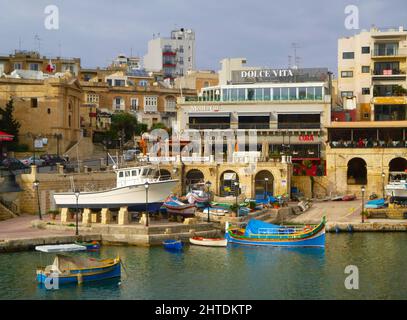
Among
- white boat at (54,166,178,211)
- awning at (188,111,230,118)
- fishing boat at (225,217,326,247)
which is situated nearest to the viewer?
fishing boat at (225,217,326,247)

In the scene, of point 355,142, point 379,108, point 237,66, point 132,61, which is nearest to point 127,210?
point 355,142

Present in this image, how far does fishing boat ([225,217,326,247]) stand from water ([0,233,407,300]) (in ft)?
3.14

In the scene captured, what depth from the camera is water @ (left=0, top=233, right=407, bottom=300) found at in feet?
127

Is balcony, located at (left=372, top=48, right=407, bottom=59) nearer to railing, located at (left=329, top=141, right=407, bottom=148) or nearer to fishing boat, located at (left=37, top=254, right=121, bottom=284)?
railing, located at (left=329, top=141, right=407, bottom=148)

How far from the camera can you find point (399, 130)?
76.2 metres

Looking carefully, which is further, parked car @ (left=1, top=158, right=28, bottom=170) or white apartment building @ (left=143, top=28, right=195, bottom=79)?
white apartment building @ (left=143, top=28, right=195, bottom=79)

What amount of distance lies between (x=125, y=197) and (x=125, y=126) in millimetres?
47223

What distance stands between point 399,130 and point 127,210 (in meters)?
32.7

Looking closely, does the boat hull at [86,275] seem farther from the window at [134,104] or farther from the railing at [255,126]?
the window at [134,104]

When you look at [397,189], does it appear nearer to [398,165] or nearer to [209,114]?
[398,165]

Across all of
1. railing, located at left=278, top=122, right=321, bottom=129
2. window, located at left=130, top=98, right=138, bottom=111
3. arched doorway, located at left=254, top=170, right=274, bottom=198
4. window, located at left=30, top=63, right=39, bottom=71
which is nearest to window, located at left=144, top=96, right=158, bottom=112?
window, located at left=130, top=98, right=138, bottom=111
